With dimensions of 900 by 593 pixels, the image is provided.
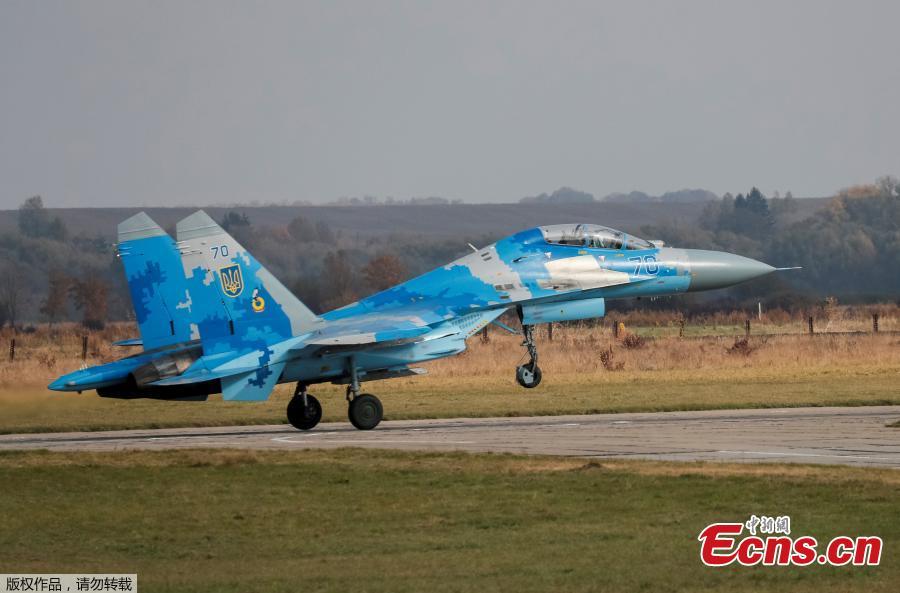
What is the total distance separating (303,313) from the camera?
26.2 metres

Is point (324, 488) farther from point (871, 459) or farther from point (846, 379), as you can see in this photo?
point (846, 379)

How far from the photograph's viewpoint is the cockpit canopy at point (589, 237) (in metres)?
28.2

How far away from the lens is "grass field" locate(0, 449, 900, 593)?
12953mm

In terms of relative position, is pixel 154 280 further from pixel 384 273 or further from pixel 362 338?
pixel 384 273

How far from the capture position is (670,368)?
134 feet

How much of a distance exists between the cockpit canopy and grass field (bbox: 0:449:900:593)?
25.4 feet

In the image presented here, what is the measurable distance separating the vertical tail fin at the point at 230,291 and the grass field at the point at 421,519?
4.13m

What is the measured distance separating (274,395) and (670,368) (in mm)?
11877

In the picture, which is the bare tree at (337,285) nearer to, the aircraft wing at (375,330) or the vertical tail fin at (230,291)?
the aircraft wing at (375,330)

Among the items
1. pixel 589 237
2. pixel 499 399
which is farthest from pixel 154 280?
pixel 499 399

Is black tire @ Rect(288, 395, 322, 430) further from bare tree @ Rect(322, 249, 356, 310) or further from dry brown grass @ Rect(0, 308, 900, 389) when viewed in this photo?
bare tree @ Rect(322, 249, 356, 310)

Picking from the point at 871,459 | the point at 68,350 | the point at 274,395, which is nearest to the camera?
the point at 871,459

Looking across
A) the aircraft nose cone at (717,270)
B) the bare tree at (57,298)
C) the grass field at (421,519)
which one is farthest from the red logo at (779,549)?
the bare tree at (57,298)

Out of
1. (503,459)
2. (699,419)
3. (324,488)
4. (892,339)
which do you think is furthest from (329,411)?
(892,339)
